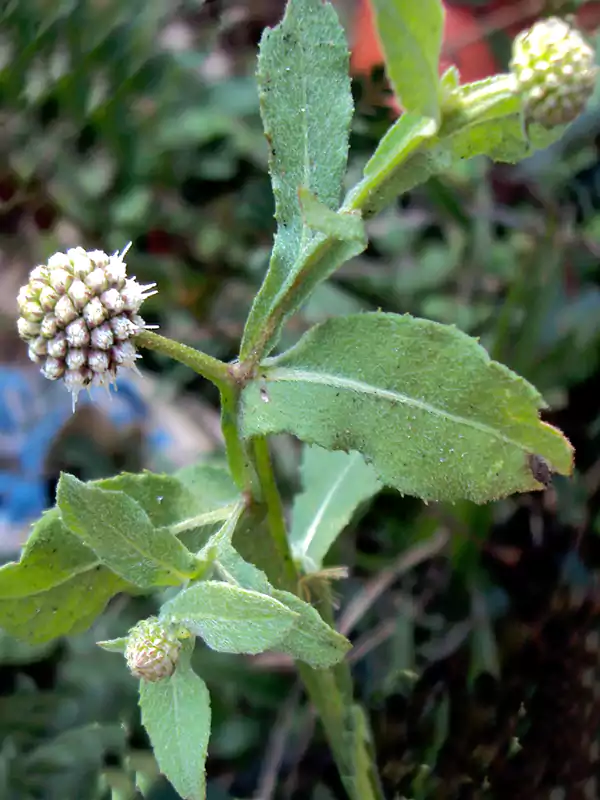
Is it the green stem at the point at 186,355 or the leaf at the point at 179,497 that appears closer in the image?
the green stem at the point at 186,355

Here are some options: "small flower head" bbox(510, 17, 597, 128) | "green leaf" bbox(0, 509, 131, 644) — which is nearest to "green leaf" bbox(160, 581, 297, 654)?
"green leaf" bbox(0, 509, 131, 644)

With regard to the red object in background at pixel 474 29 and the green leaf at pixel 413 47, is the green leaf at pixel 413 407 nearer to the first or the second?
the green leaf at pixel 413 47

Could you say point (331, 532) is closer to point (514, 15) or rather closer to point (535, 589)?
point (535, 589)

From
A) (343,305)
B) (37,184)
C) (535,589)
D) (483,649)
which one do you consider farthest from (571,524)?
(37,184)

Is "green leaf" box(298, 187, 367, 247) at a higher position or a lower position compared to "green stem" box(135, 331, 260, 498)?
higher

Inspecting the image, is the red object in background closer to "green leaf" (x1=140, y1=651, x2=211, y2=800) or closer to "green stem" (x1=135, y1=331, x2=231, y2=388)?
"green stem" (x1=135, y1=331, x2=231, y2=388)

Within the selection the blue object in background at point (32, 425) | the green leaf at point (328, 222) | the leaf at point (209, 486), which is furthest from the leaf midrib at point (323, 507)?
the blue object in background at point (32, 425)
